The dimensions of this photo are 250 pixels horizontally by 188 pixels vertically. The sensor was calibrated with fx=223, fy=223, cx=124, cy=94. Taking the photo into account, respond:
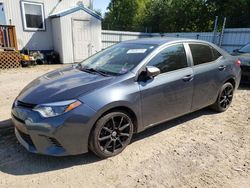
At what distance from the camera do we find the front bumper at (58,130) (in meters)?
2.55

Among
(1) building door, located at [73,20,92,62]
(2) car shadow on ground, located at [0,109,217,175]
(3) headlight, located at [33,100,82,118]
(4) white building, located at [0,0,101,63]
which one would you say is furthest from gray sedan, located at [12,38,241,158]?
(1) building door, located at [73,20,92,62]

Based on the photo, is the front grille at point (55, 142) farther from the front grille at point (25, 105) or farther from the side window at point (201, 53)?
the side window at point (201, 53)

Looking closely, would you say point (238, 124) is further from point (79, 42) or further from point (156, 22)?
point (156, 22)

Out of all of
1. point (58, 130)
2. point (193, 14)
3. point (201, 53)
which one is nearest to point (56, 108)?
point (58, 130)

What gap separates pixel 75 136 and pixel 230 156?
2.14m

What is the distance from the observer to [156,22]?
2361cm

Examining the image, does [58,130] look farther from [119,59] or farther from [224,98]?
[224,98]

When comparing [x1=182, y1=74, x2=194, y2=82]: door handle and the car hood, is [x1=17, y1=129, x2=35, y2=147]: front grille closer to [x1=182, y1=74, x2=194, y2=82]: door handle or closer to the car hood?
the car hood

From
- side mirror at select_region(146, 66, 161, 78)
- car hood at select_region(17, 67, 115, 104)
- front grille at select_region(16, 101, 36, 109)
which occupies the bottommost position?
front grille at select_region(16, 101, 36, 109)

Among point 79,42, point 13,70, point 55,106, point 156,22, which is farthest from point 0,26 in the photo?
point 156,22

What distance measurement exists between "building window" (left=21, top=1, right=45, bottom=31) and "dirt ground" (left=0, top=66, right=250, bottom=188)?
8.89 meters

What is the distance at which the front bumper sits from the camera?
255cm

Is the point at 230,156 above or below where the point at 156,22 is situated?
below

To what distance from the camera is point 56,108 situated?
2596 mm
